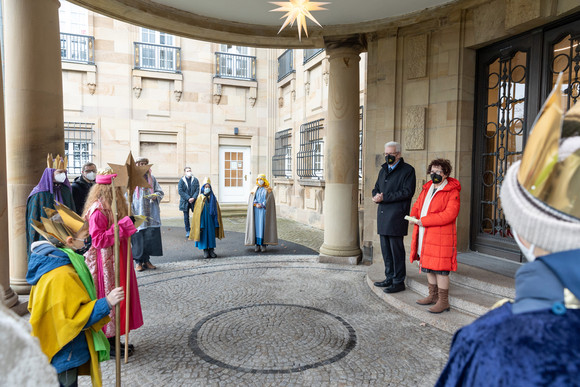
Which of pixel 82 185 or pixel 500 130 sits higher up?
pixel 500 130

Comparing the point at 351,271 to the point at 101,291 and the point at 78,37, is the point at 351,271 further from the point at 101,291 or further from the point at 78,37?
the point at 78,37

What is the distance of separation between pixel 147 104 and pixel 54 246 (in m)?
13.3

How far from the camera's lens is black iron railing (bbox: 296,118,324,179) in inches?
Answer: 436

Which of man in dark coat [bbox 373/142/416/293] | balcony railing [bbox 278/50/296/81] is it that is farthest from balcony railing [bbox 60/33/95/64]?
man in dark coat [bbox 373/142/416/293]

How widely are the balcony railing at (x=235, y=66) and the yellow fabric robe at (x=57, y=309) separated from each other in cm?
1420

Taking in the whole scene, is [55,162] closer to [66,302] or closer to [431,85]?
[66,302]

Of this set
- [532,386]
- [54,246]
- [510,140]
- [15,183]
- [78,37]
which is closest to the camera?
[532,386]

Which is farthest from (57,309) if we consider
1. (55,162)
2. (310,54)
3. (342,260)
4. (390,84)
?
(310,54)

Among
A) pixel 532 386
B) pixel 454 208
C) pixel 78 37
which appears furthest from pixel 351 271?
pixel 78 37

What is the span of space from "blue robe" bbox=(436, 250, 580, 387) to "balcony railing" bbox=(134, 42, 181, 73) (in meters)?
15.3

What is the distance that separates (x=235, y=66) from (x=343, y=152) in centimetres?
1046

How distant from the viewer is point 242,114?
15.5 meters

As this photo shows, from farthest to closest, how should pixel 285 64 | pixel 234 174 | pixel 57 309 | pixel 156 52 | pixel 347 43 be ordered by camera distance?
pixel 234 174 < pixel 285 64 < pixel 156 52 < pixel 347 43 < pixel 57 309

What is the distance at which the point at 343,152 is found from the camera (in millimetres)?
6562
